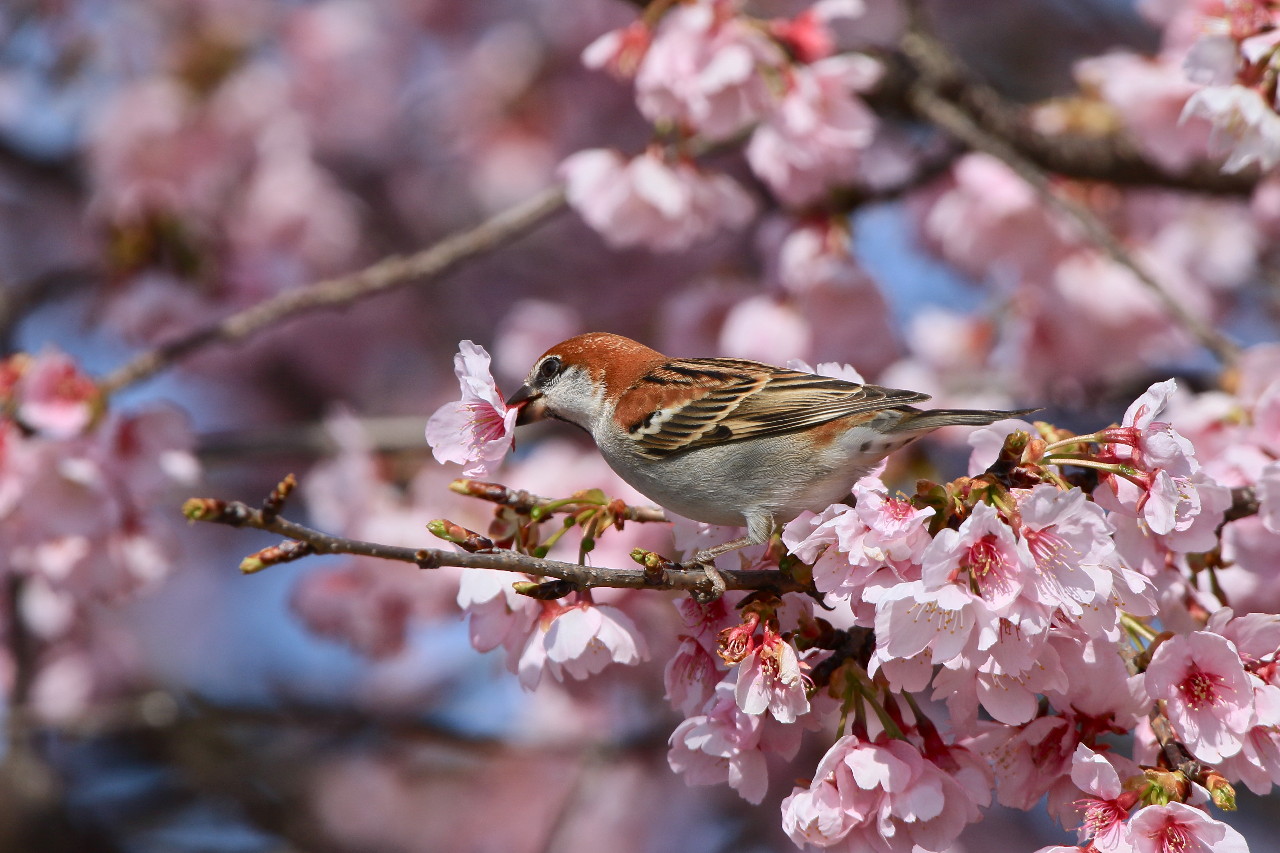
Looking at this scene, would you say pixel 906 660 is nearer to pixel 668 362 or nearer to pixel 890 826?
pixel 890 826

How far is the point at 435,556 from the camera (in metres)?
1.49

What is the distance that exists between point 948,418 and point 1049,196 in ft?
4.26

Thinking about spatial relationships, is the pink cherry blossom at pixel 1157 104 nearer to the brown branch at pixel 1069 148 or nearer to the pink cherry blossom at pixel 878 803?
the brown branch at pixel 1069 148

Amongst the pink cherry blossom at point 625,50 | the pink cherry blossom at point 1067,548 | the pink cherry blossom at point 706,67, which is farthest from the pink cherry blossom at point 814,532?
the pink cherry blossom at point 625,50

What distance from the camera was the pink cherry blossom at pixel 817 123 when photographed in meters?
2.89

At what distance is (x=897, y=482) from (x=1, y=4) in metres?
4.32

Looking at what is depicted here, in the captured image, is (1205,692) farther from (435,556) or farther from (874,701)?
(435,556)

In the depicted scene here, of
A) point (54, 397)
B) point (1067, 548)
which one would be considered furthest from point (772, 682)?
point (54, 397)

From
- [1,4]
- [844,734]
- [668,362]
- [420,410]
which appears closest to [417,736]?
[420,410]

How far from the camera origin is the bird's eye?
2.47m

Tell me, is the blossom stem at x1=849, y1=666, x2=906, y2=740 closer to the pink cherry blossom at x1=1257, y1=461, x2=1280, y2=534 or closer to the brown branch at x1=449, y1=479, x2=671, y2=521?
the brown branch at x1=449, y1=479, x2=671, y2=521

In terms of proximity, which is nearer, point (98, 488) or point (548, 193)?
point (98, 488)

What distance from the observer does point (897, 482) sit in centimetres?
389

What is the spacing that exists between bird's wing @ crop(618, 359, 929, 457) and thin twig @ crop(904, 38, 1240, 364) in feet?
3.29
